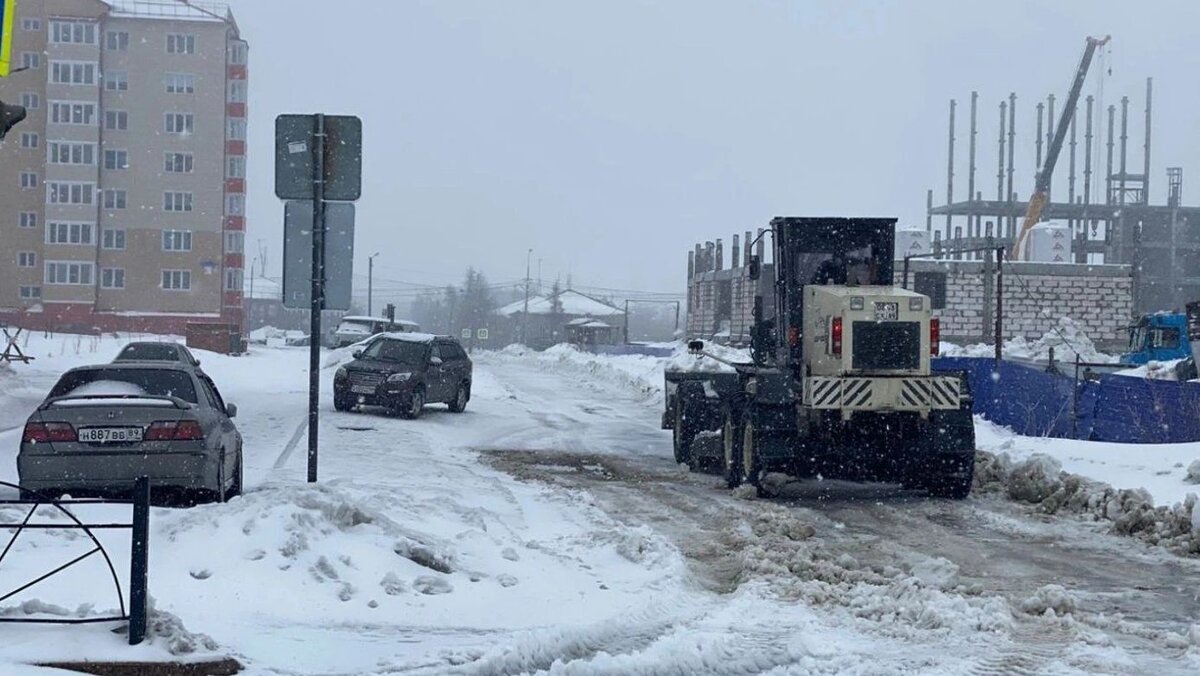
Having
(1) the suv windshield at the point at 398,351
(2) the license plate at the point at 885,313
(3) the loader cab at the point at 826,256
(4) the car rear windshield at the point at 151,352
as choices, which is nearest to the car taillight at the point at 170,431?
(3) the loader cab at the point at 826,256

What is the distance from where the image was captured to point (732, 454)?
633 inches

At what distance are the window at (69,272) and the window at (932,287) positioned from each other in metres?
78.0

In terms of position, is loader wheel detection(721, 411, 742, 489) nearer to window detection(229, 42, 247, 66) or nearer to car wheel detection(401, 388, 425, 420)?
car wheel detection(401, 388, 425, 420)

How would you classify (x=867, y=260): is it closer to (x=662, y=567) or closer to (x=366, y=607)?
(x=662, y=567)

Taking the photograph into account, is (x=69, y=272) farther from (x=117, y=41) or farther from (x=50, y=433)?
(x=50, y=433)

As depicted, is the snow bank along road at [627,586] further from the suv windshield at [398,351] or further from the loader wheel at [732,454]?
the suv windshield at [398,351]

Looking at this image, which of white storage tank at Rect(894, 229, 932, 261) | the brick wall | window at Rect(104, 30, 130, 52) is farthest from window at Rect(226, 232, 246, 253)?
the brick wall

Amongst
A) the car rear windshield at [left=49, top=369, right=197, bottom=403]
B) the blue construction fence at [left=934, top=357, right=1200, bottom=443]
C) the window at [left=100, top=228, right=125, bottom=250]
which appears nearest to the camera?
the car rear windshield at [left=49, top=369, right=197, bottom=403]

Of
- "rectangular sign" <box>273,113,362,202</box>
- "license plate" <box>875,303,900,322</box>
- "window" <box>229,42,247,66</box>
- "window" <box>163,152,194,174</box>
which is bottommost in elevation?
"license plate" <box>875,303,900,322</box>

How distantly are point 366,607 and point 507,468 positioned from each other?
9604 mm

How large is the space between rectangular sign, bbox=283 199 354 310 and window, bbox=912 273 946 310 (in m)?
7.05

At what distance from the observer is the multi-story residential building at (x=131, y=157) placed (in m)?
84.1

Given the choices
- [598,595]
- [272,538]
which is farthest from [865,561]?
[272,538]

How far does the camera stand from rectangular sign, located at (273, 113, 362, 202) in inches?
470
